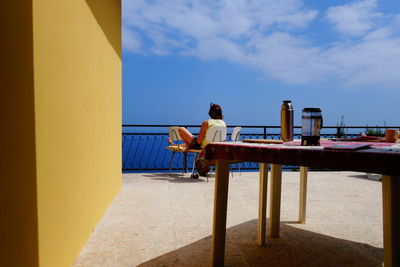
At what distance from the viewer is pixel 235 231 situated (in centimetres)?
241

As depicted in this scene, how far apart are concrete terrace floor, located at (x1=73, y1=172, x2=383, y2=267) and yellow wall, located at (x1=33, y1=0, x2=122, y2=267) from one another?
0.83 ft

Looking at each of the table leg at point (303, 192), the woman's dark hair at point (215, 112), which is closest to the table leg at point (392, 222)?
the table leg at point (303, 192)

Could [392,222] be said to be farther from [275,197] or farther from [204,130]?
[204,130]

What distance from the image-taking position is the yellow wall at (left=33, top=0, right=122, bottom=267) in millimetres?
1342

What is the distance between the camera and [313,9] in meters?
7.02

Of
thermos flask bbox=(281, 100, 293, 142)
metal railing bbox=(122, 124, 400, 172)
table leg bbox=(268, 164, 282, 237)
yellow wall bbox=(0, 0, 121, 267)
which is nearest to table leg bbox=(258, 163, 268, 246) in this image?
table leg bbox=(268, 164, 282, 237)

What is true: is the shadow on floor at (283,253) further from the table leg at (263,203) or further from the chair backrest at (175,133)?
the chair backrest at (175,133)

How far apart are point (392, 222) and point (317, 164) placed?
1.14ft

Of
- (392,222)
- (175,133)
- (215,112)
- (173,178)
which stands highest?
(215,112)

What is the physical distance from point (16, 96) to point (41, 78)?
0.58 feet

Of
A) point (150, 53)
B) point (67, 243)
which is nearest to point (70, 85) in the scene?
point (67, 243)

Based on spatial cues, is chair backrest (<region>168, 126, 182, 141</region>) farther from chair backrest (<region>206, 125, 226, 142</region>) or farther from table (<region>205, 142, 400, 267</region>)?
table (<region>205, 142, 400, 267</region>)

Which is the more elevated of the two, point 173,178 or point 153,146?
point 153,146

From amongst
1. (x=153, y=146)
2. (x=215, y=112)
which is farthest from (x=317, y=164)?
(x=153, y=146)
